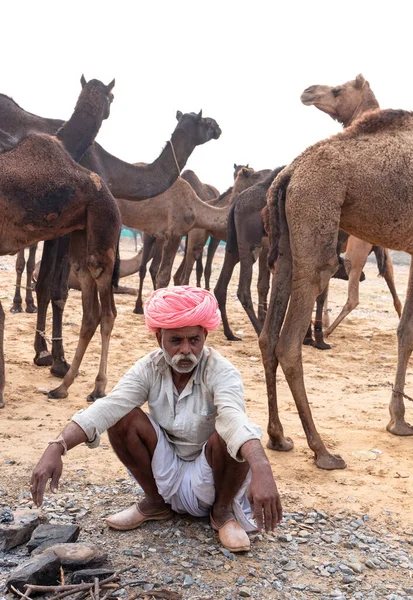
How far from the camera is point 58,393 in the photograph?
6188 millimetres

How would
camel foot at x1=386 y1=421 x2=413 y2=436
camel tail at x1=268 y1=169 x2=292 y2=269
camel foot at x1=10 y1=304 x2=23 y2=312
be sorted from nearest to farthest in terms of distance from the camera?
camel tail at x1=268 y1=169 x2=292 y2=269 < camel foot at x1=386 y1=421 x2=413 y2=436 < camel foot at x1=10 y1=304 x2=23 y2=312

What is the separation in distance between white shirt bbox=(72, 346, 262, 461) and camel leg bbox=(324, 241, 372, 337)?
7253 millimetres

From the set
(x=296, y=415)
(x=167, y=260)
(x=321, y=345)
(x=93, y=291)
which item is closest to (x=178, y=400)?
(x=296, y=415)

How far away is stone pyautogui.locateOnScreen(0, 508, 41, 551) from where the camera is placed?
126 inches

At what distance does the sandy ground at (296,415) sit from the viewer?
4136 millimetres

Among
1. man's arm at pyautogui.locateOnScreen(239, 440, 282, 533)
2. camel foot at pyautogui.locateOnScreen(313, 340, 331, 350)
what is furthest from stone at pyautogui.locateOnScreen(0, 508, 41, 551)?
camel foot at pyautogui.locateOnScreen(313, 340, 331, 350)

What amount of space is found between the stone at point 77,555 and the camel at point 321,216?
6.57 feet

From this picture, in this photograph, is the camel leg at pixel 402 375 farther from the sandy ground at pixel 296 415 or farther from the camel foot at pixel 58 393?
the camel foot at pixel 58 393

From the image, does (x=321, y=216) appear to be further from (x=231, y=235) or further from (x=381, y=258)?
(x=381, y=258)

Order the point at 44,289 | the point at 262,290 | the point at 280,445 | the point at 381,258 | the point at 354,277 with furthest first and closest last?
the point at 354,277 → the point at 381,258 → the point at 262,290 → the point at 44,289 → the point at 280,445

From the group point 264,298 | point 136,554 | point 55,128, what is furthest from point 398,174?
point 264,298

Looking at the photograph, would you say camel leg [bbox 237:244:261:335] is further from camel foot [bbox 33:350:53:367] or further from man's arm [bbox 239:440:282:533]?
man's arm [bbox 239:440:282:533]

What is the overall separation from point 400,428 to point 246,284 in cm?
443

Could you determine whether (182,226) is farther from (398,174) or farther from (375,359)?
(398,174)
